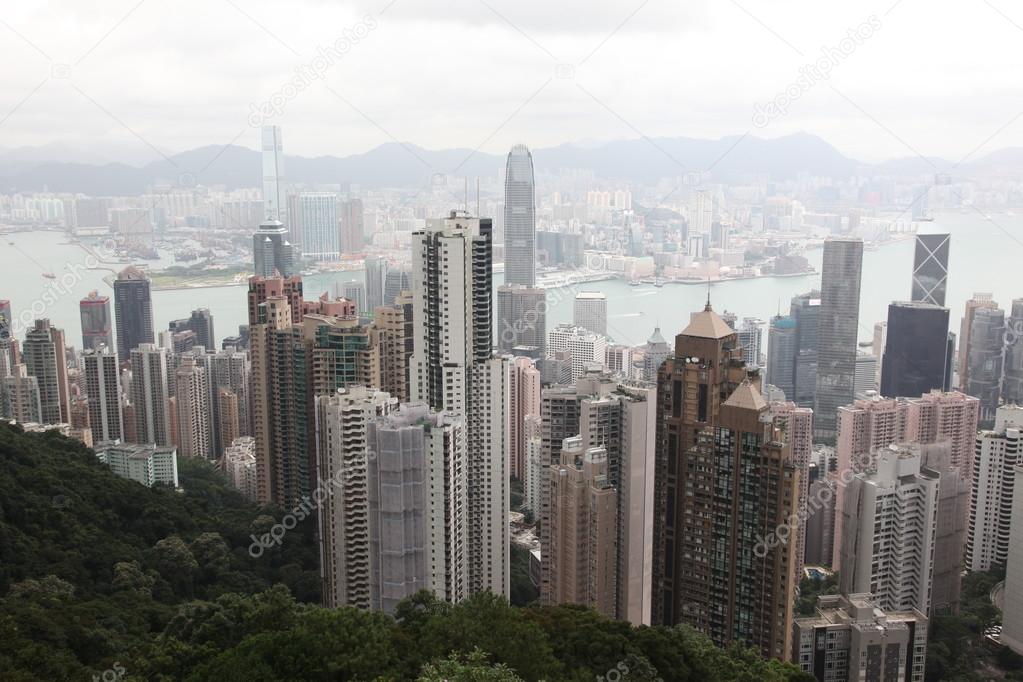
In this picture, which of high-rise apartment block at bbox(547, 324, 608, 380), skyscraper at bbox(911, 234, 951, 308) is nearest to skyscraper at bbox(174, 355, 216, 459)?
high-rise apartment block at bbox(547, 324, 608, 380)

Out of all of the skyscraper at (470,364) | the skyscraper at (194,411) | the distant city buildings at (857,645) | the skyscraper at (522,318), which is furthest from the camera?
the skyscraper at (522,318)

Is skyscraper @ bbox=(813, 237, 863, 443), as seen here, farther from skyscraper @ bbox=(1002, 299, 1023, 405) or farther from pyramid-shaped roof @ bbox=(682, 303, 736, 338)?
pyramid-shaped roof @ bbox=(682, 303, 736, 338)

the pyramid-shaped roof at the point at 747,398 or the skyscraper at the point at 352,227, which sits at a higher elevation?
the skyscraper at the point at 352,227

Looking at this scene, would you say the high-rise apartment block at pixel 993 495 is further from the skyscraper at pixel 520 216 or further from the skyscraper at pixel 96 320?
the skyscraper at pixel 96 320

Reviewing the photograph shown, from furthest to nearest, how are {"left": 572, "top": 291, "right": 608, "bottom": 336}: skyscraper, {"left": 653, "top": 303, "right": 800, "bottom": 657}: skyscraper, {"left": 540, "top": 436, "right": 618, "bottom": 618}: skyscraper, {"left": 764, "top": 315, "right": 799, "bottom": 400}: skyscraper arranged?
1. {"left": 572, "top": 291, "right": 608, "bottom": 336}: skyscraper
2. {"left": 764, "top": 315, "right": 799, "bottom": 400}: skyscraper
3. {"left": 540, "top": 436, "right": 618, "bottom": 618}: skyscraper
4. {"left": 653, "top": 303, "right": 800, "bottom": 657}: skyscraper

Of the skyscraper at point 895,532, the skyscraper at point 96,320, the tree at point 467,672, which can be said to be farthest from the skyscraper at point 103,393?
the tree at point 467,672

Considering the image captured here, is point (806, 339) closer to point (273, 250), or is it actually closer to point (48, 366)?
point (273, 250)

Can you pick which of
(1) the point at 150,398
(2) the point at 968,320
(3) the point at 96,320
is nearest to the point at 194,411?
(1) the point at 150,398
